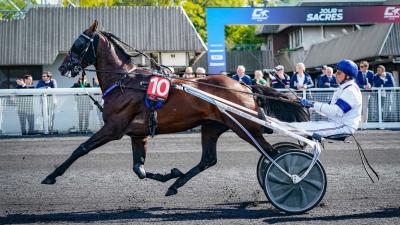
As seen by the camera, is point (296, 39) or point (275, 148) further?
point (296, 39)

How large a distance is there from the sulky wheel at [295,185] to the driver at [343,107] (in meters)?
0.38

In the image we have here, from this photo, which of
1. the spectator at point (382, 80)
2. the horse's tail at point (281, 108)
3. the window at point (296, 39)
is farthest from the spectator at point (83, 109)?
the window at point (296, 39)

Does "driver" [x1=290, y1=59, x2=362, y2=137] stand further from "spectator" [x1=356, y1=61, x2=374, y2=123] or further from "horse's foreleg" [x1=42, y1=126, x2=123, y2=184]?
"spectator" [x1=356, y1=61, x2=374, y2=123]

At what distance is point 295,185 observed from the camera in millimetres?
6180

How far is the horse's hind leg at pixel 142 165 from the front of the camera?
22.2ft

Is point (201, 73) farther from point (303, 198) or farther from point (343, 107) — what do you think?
point (303, 198)

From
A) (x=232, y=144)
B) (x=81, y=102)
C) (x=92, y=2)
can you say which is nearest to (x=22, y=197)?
(x=232, y=144)

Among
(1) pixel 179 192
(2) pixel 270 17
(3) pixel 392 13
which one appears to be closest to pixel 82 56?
(1) pixel 179 192

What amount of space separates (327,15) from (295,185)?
56.0ft

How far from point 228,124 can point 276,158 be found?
2.53 ft

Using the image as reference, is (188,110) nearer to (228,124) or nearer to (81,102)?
(228,124)

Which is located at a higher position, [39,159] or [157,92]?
[157,92]

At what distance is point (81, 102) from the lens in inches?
597

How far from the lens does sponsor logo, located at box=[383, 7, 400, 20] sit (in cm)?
2150
